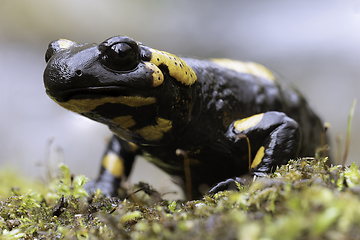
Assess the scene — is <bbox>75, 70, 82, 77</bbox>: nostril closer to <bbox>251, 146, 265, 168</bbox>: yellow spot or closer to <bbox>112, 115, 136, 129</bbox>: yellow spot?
<bbox>112, 115, 136, 129</bbox>: yellow spot

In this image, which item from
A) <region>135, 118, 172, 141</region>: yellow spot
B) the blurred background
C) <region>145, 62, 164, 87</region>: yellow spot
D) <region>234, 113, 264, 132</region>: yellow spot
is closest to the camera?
<region>145, 62, 164, 87</region>: yellow spot

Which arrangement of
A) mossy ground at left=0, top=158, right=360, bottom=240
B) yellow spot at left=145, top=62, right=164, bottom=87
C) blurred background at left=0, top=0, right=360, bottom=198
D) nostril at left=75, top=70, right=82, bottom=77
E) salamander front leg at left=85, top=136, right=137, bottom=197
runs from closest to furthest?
mossy ground at left=0, top=158, right=360, bottom=240
nostril at left=75, top=70, right=82, bottom=77
yellow spot at left=145, top=62, right=164, bottom=87
salamander front leg at left=85, top=136, right=137, bottom=197
blurred background at left=0, top=0, right=360, bottom=198

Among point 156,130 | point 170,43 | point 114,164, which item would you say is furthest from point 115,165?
point 170,43

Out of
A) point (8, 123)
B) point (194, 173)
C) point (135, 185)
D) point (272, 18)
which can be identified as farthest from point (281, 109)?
point (272, 18)

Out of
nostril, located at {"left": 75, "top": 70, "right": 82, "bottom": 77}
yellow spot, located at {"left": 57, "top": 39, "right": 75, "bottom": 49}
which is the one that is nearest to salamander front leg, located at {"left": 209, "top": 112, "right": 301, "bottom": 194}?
nostril, located at {"left": 75, "top": 70, "right": 82, "bottom": 77}

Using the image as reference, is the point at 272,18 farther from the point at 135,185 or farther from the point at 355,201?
the point at 355,201

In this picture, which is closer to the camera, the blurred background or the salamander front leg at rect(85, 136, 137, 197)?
the salamander front leg at rect(85, 136, 137, 197)
